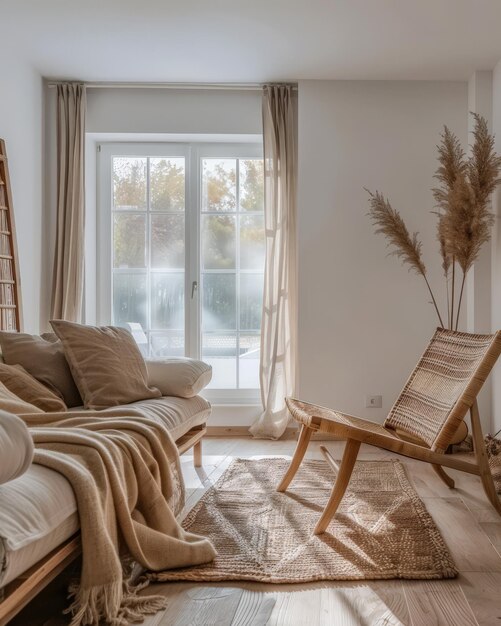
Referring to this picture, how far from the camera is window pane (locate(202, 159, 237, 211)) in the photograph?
5.14 m

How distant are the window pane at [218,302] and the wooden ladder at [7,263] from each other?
1403 millimetres

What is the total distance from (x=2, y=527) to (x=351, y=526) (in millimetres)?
1649

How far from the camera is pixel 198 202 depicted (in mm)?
5125

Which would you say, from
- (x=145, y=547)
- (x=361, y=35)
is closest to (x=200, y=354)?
(x=361, y=35)

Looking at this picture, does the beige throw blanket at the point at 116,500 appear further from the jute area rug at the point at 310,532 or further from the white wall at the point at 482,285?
the white wall at the point at 482,285

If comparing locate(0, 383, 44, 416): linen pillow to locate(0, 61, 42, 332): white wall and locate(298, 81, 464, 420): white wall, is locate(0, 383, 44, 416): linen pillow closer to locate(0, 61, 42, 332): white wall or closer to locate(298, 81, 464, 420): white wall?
locate(0, 61, 42, 332): white wall

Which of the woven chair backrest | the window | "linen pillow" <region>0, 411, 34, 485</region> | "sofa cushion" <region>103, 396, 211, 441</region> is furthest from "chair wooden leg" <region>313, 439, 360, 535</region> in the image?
the window

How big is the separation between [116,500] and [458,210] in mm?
3020

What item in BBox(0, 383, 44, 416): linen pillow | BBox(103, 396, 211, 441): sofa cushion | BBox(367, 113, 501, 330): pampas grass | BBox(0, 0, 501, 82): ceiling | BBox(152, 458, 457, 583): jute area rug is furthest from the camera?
BBox(367, 113, 501, 330): pampas grass

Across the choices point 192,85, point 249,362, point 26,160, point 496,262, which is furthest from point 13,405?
point 496,262

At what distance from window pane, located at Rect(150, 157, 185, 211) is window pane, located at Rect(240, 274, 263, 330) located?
732 millimetres

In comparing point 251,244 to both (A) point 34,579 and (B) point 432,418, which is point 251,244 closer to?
(B) point 432,418

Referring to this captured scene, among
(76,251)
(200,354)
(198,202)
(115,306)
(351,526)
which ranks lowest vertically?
(351,526)

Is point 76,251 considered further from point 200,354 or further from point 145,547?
point 145,547
